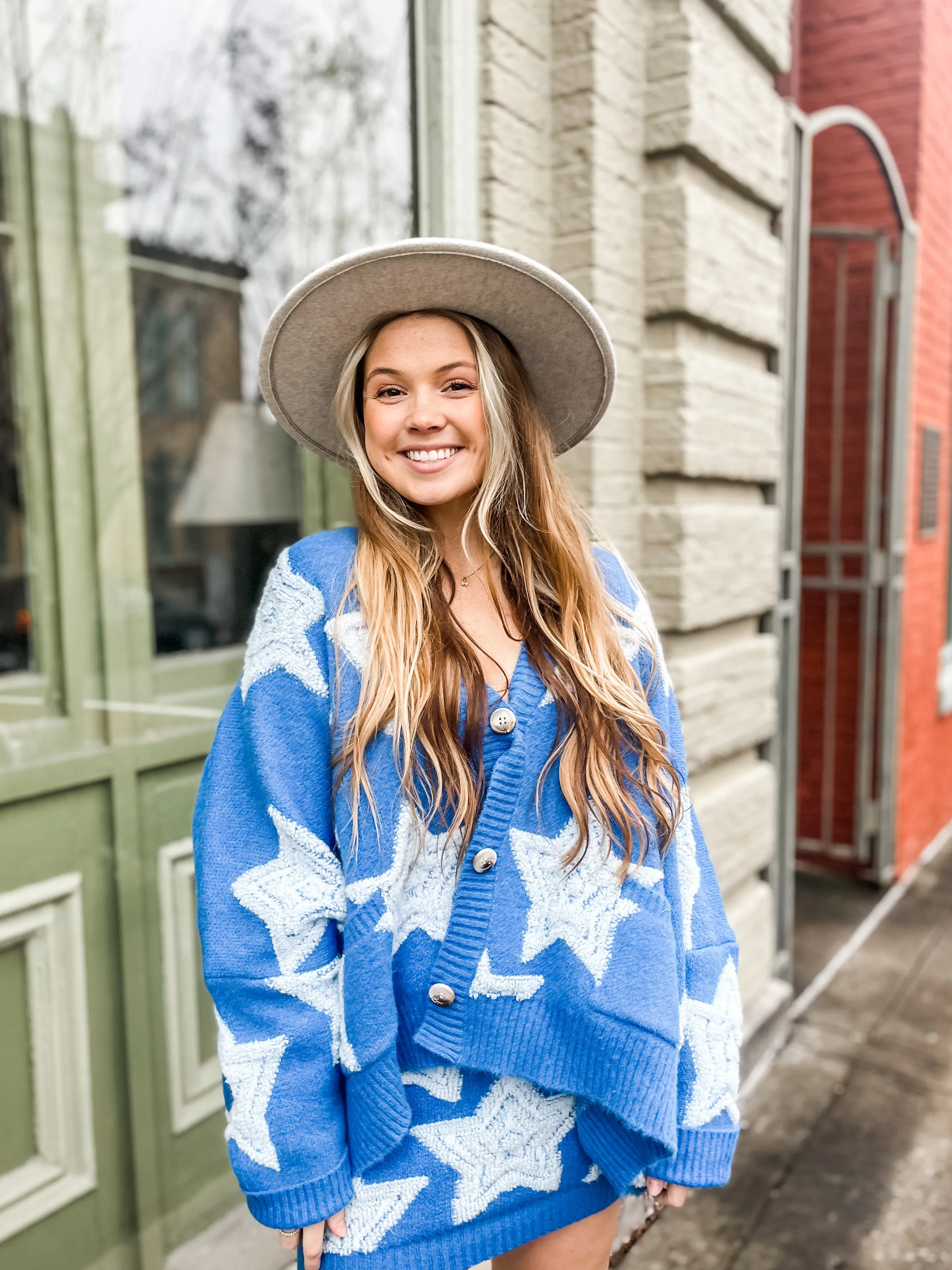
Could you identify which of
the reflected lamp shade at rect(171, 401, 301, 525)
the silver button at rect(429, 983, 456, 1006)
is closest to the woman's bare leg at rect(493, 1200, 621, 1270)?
the silver button at rect(429, 983, 456, 1006)

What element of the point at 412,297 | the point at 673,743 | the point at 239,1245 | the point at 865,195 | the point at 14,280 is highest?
the point at 865,195

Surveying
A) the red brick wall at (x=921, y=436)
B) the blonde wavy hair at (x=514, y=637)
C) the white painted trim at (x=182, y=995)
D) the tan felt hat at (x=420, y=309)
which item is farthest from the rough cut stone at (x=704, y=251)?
the red brick wall at (x=921, y=436)

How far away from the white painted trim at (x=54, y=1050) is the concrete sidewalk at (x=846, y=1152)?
4.59 ft

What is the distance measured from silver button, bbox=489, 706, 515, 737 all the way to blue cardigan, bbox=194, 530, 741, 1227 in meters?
0.01

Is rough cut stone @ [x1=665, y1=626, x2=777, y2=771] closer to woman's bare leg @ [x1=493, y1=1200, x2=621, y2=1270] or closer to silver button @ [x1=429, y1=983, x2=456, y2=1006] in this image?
woman's bare leg @ [x1=493, y1=1200, x2=621, y2=1270]

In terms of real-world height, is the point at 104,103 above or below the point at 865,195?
below

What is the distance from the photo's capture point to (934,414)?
5332 mm

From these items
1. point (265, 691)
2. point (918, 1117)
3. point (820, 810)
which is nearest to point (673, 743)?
point (265, 691)

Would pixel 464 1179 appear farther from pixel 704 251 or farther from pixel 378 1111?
pixel 704 251

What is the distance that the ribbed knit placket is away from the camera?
4.21 feet

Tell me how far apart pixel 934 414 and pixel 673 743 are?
464 centimetres

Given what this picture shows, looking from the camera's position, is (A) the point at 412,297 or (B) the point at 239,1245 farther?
(B) the point at 239,1245

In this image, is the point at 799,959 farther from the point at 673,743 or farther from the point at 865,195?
the point at 865,195

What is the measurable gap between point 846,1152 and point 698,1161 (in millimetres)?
1887
